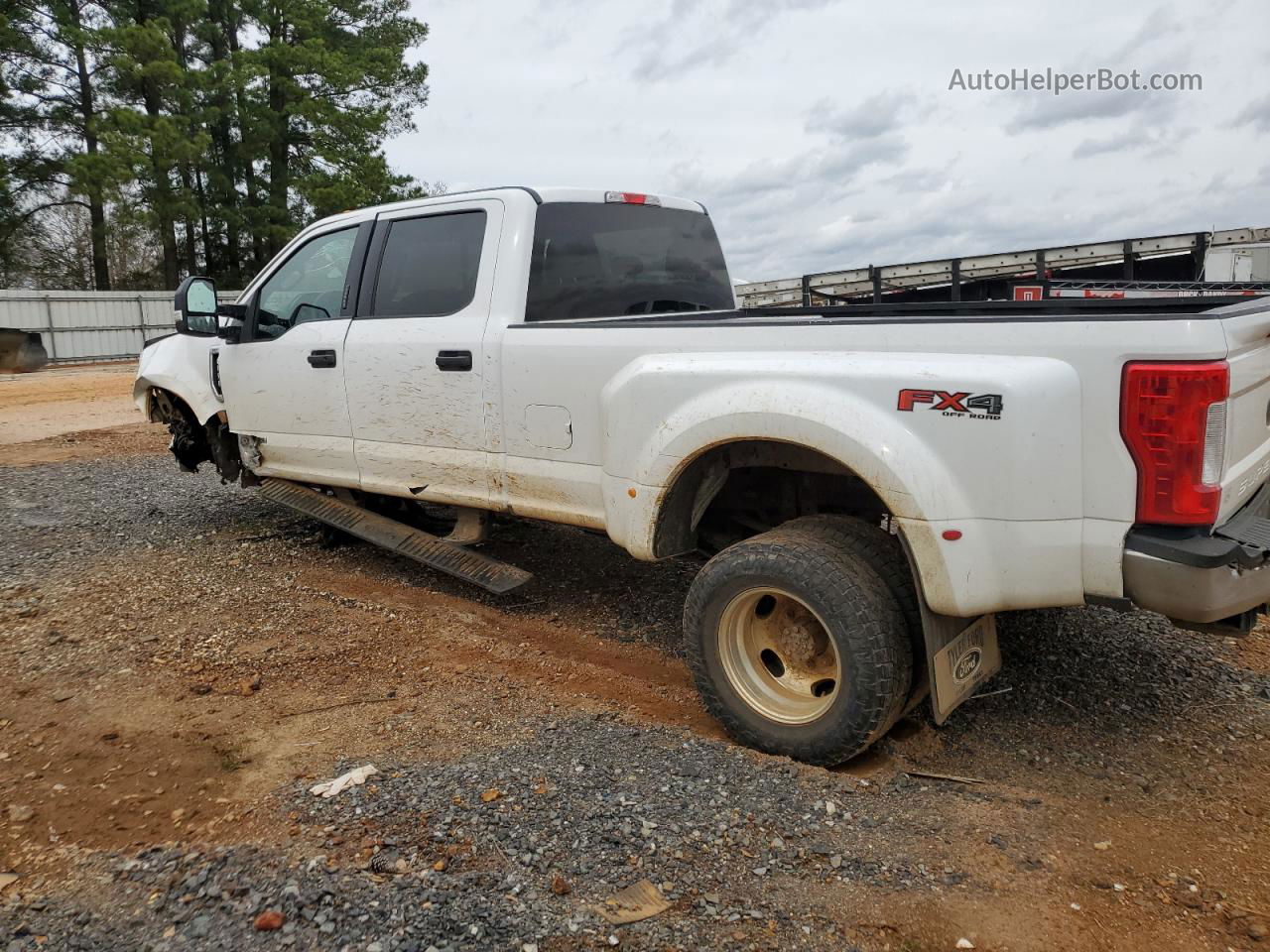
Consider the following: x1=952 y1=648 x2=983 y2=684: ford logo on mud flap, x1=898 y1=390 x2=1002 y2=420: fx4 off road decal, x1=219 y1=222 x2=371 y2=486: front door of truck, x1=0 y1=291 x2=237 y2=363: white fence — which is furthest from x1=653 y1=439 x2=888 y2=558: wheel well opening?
x1=0 y1=291 x2=237 y2=363: white fence

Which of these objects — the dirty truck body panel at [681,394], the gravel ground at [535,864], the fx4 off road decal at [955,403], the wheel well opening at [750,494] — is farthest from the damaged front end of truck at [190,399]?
the fx4 off road decal at [955,403]

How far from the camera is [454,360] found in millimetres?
4414

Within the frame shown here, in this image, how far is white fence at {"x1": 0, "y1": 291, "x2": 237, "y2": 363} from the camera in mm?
23452

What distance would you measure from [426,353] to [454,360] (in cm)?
21

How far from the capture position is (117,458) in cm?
999

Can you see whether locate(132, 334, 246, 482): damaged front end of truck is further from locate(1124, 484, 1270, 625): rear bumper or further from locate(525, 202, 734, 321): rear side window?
locate(1124, 484, 1270, 625): rear bumper

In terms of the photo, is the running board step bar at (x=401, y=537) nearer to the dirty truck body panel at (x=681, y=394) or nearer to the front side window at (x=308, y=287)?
the dirty truck body panel at (x=681, y=394)

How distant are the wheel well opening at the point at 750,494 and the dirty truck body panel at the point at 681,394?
0.05 metres

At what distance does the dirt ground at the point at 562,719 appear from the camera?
258 centimetres

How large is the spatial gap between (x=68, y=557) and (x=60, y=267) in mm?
26107

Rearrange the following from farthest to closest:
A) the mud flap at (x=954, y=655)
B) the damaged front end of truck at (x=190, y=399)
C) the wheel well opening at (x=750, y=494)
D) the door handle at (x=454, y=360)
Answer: the damaged front end of truck at (x=190, y=399)
the door handle at (x=454, y=360)
the wheel well opening at (x=750, y=494)
the mud flap at (x=954, y=655)

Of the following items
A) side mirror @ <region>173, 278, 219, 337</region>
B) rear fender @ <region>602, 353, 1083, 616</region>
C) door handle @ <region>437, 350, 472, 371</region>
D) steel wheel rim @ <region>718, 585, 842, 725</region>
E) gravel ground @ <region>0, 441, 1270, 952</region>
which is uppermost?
side mirror @ <region>173, 278, 219, 337</region>

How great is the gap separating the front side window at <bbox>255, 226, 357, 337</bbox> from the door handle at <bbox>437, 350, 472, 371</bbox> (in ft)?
3.30

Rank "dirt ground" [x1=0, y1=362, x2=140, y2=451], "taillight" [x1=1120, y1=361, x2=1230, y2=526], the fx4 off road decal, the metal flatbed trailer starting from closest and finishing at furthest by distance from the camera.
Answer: "taillight" [x1=1120, y1=361, x2=1230, y2=526] < the fx4 off road decal < the metal flatbed trailer < "dirt ground" [x1=0, y1=362, x2=140, y2=451]
